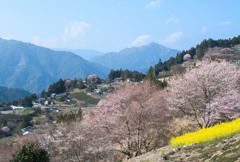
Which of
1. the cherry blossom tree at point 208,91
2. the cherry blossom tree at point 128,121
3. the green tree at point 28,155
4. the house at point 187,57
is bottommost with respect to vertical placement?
the green tree at point 28,155

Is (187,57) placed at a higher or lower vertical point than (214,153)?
higher

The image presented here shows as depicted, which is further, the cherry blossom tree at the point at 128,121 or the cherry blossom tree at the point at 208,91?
the cherry blossom tree at the point at 128,121

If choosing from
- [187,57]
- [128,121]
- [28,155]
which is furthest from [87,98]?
[28,155]

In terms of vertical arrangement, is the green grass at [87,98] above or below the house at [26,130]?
above

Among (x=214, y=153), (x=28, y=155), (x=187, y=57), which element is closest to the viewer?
(x=214, y=153)

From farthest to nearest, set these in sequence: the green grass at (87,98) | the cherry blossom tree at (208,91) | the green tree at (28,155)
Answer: the green grass at (87,98) → the green tree at (28,155) → the cherry blossom tree at (208,91)

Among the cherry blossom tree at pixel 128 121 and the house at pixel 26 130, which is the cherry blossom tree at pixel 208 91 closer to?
the cherry blossom tree at pixel 128 121


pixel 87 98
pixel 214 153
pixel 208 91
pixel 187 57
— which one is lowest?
pixel 87 98

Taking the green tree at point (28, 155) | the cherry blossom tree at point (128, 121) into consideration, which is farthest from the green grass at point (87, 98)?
the green tree at point (28, 155)

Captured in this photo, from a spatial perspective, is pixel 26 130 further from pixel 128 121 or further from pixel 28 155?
pixel 128 121

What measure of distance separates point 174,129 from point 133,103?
6.12m

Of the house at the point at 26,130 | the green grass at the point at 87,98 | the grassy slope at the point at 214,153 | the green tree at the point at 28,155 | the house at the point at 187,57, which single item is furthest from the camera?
the house at the point at 187,57

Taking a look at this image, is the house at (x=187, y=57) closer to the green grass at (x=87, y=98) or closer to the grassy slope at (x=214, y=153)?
the green grass at (x=87, y=98)

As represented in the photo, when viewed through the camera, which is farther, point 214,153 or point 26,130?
point 26,130
